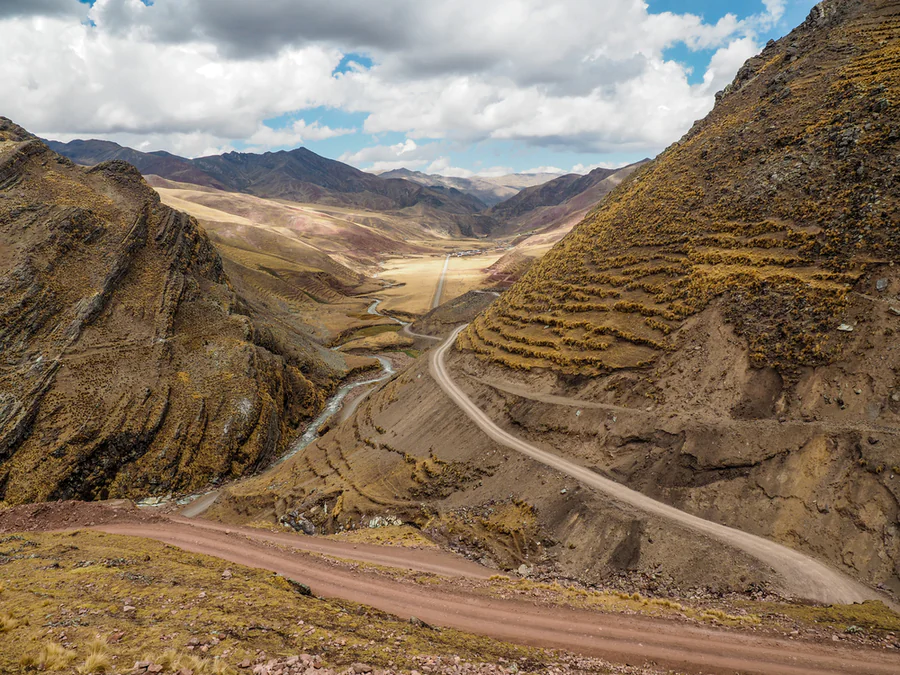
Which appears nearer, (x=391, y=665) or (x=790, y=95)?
(x=391, y=665)

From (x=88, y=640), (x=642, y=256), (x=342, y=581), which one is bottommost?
(x=342, y=581)

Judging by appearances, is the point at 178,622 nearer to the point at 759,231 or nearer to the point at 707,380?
the point at 707,380

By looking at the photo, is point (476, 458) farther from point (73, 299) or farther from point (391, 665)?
point (73, 299)

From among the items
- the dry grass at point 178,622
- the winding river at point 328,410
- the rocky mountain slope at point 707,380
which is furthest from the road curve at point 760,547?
the winding river at point 328,410

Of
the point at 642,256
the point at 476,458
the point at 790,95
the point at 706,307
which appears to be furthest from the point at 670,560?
the point at 790,95

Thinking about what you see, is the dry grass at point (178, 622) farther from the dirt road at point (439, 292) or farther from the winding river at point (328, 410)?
the dirt road at point (439, 292)
